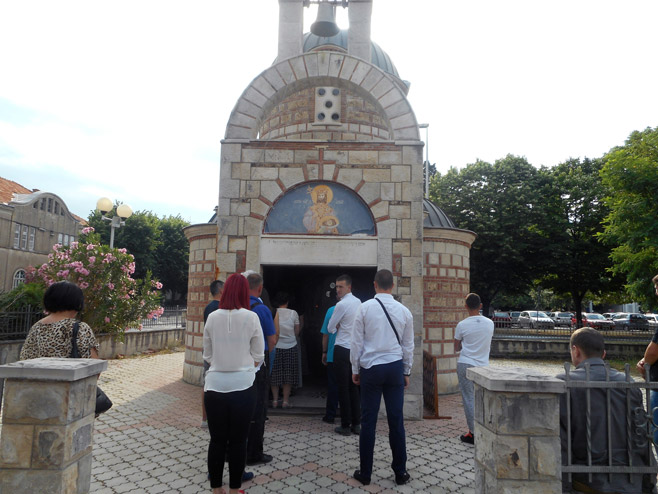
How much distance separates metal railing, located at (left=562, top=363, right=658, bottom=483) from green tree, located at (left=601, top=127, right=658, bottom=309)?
1374cm

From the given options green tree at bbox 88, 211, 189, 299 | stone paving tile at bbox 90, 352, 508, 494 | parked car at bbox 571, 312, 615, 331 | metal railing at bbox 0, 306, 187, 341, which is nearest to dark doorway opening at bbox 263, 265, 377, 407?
stone paving tile at bbox 90, 352, 508, 494

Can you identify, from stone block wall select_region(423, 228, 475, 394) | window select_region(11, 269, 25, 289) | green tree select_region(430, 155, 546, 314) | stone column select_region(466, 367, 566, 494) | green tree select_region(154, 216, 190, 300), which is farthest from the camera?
green tree select_region(154, 216, 190, 300)

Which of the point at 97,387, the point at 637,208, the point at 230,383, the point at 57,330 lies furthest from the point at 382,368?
the point at 637,208

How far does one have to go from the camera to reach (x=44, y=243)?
95.3ft

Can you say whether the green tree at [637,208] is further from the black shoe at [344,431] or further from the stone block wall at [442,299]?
the black shoe at [344,431]

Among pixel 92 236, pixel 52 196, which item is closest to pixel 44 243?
pixel 52 196

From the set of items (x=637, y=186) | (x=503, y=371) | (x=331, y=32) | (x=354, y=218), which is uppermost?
(x=331, y=32)

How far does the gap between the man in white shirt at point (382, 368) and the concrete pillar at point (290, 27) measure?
616 cm

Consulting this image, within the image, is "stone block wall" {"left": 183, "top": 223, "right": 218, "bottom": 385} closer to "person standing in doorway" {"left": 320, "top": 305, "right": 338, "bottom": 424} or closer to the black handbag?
"person standing in doorway" {"left": 320, "top": 305, "right": 338, "bottom": 424}

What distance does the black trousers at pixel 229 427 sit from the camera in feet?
11.3

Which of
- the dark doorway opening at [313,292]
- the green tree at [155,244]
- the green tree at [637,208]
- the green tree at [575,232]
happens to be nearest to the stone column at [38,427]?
the dark doorway opening at [313,292]

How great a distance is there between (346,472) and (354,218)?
3.79 metres

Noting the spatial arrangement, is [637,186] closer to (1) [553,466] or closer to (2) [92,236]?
(1) [553,466]

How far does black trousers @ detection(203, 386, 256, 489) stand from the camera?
3.44 m
